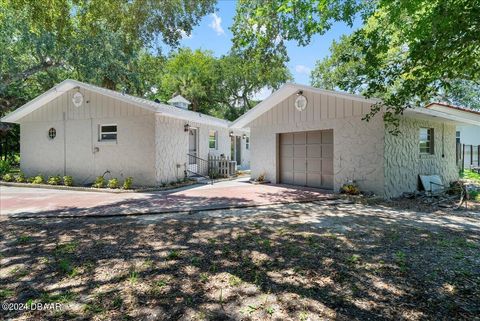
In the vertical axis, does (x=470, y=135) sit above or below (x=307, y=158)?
above

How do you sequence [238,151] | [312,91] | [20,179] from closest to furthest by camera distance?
[312,91], [20,179], [238,151]

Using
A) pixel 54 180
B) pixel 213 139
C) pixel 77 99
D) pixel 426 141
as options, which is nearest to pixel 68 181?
pixel 54 180

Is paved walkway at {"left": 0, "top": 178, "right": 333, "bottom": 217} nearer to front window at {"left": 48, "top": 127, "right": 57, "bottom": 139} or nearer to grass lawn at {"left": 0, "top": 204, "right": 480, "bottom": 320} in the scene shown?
grass lawn at {"left": 0, "top": 204, "right": 480, "bottom": 320}

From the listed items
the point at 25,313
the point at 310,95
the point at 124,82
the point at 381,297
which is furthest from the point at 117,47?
the point at 381,297

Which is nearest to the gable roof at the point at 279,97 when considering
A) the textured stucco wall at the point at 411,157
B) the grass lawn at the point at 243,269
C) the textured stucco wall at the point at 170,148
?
the textured stucco wall at the point at 411,157

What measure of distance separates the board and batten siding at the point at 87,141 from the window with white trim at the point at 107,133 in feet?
0.65

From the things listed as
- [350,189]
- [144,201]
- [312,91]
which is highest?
[312,91]

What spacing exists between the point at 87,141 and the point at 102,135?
782 mm

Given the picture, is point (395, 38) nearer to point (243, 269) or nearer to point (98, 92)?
point (243, 269)

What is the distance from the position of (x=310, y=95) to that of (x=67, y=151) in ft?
35.8

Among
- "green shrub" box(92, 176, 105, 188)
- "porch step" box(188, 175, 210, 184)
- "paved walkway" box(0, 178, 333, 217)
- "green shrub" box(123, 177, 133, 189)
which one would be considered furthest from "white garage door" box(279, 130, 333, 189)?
"green shrub" box(92, 176, 105, 188)

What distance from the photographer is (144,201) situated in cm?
900

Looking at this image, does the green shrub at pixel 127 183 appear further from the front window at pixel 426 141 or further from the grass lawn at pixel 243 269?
the front window at pixel 426 141

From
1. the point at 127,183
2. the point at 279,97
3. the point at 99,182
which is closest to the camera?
the point at 127,183
